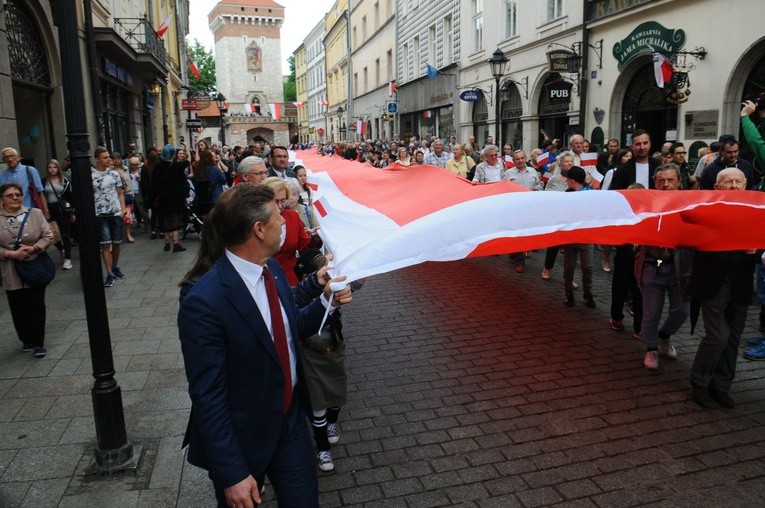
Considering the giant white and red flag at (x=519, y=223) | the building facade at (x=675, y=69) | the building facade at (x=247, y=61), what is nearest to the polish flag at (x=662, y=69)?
the building facade at (x=675, y=69)

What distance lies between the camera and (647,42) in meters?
14.6

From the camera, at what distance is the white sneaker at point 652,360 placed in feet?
17.9

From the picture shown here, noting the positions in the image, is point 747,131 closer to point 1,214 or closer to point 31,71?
point 1,214

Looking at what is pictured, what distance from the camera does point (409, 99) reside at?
35688 millimetres

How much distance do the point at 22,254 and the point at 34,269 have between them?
208 millimetres

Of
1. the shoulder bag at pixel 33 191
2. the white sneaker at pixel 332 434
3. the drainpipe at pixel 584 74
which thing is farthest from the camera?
the drainpipe at pixel 584 74

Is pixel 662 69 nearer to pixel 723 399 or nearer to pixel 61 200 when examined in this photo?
pixel 723 399

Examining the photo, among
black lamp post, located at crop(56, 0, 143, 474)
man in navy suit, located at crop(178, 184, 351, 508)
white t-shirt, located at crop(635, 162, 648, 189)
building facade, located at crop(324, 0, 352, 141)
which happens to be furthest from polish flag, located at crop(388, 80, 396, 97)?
man in navy suit, located at crop(178, 184, 351, 508)

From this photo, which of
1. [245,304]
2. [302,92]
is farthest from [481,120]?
[302,92]

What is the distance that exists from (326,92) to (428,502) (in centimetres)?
6748

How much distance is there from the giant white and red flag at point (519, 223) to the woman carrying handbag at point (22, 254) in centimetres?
299

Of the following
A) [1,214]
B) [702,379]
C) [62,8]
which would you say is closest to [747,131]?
[702,379]

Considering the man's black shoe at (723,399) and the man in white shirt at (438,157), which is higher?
the man in white shirt at (438,157)

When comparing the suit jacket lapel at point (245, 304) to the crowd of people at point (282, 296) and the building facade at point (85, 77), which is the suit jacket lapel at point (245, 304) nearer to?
the crowd of people at point (282, 296)
